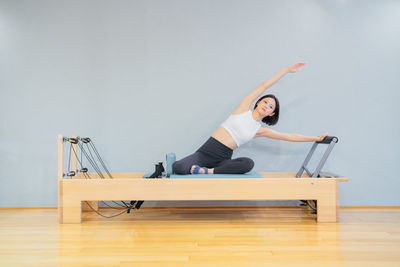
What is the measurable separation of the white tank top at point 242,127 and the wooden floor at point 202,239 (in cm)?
63

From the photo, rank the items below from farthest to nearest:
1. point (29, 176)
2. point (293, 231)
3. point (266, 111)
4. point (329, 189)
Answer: point (29, 176), point (266, 111), point (329, 189), point (293, 231)

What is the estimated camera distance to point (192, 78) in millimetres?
3299

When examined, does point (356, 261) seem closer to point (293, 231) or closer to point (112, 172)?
point (293, 231)

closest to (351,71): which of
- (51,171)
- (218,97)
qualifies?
(218,97)

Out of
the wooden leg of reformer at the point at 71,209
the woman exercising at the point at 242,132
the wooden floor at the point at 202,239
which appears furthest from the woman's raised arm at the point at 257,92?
the wooden leg of reformer at the point at 71,209

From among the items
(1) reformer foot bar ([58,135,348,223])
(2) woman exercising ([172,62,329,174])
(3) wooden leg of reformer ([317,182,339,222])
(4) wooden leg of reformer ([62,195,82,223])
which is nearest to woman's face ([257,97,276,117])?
(2) woman exercising ([172,62,329,174])

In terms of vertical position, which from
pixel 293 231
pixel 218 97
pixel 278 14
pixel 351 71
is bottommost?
pixel 293 231

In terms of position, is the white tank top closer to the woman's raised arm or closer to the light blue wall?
the woman's raised arm

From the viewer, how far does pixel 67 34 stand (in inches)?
130

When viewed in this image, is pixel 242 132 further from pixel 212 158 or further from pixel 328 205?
pixel 328 205

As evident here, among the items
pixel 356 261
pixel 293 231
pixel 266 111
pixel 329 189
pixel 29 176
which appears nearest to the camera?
pixel 356 261

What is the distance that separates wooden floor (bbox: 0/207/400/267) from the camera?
5.71 feet

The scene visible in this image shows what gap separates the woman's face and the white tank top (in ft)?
0.32

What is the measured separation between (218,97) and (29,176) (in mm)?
1837
